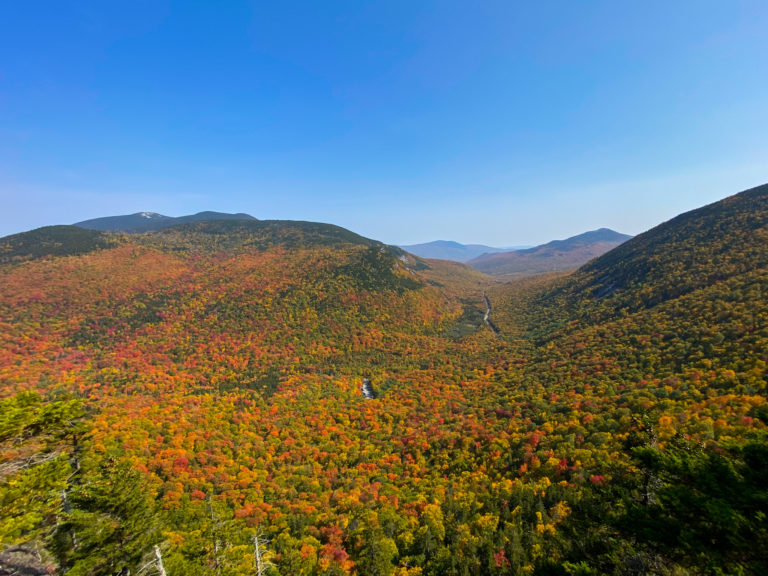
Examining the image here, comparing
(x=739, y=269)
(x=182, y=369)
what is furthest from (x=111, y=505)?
(x=739, y=269)

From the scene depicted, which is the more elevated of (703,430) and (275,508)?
(703,430)

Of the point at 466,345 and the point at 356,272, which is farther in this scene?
the point at 356,272

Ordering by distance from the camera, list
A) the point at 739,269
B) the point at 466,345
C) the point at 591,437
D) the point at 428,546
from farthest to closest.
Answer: the point at 466,345 < the point at 739,269 < the point at 591,437 < the point at 428,546

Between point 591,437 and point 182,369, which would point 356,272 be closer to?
point 182,369

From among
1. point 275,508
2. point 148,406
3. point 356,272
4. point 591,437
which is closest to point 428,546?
point 275,508

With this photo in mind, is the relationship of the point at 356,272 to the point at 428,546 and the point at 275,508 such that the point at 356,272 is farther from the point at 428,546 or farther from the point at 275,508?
the point at 428,546

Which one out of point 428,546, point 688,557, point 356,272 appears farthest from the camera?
point 356,272

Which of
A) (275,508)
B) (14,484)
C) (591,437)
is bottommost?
(275,508)
